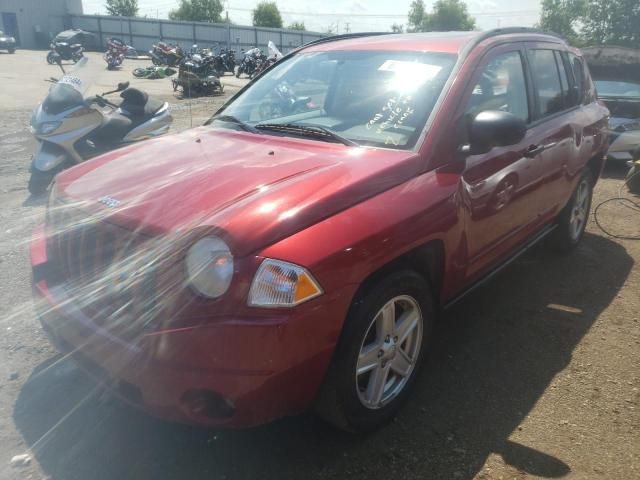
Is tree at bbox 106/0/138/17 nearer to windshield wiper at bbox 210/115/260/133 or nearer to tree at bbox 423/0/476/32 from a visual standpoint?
tree at bbox 423/0/476/32

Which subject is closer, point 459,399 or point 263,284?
point 263,284

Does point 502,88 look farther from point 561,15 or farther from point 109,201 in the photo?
point 561,15

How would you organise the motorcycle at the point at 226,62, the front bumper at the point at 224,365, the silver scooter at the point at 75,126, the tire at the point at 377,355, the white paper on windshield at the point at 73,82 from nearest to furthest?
the front bumper at the point at 224,365
the tire at the point at 377,355
the silver scooter at the point at 75,126
the white paper on windshield at the point at 73,82
the motorcycle at the point at 226,62

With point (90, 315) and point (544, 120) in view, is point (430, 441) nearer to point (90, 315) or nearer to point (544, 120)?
point (90, 315)

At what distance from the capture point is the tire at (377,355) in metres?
2.29

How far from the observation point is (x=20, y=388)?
2879mm

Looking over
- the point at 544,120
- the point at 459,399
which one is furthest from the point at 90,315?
the point at 544,120

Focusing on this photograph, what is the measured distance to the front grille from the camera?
2.15 m

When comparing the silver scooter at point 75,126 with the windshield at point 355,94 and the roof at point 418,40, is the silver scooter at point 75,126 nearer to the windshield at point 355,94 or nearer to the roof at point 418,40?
the windshield at point 355,94

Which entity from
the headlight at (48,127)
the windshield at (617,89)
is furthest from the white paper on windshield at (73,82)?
the windshield at (617,89)

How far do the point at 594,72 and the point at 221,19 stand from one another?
230ft

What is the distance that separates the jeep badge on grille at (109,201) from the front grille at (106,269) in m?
0.09

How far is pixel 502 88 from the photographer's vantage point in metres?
3.47

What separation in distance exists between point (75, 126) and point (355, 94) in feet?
15.0
